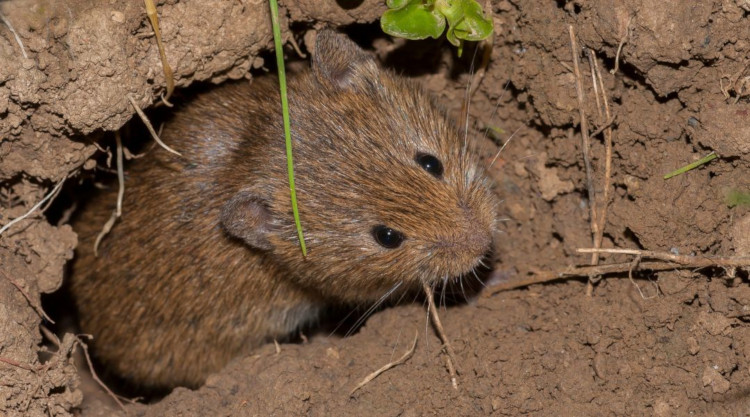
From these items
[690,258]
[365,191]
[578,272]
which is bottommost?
[578,272]

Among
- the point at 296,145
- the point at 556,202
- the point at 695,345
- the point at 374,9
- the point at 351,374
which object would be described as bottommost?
the point at 351,374

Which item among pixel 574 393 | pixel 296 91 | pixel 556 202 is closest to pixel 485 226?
pixel 556 202

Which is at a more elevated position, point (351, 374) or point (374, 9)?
point (374, 9)

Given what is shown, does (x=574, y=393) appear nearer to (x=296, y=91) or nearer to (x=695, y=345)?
(x=695, y=345)

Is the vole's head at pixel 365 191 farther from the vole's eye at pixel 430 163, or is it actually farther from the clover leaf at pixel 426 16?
the clover leaf at pixel 426 16

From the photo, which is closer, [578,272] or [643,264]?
[643,264]

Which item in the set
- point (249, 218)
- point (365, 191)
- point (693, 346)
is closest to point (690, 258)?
point (693, 346)

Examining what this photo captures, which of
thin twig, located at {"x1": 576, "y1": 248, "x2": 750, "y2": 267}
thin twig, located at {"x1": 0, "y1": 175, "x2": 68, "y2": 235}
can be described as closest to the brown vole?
thin twig, located at {"x1": 0, "y1": 175, "x2": 68, "y2": 235}

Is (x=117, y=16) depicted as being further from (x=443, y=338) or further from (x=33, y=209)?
(x=443, y=338)
